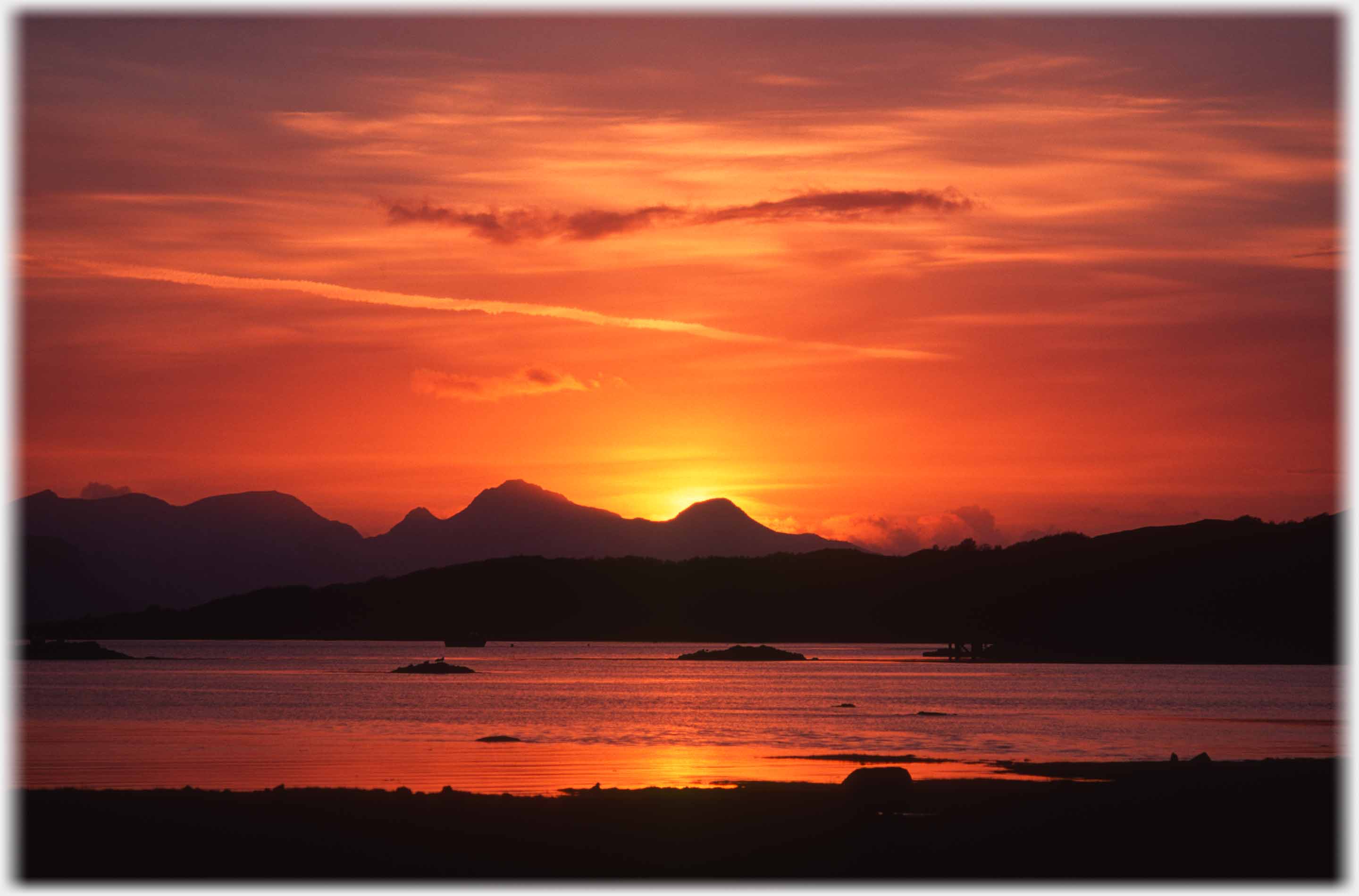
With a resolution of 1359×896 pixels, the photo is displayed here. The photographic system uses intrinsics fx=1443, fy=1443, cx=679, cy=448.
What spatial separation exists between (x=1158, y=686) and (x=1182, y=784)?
11938cm

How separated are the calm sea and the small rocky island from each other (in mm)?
20058

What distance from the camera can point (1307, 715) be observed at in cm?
9644

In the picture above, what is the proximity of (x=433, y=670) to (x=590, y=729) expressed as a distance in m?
105

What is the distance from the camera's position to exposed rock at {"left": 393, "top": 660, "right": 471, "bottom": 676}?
17338cm

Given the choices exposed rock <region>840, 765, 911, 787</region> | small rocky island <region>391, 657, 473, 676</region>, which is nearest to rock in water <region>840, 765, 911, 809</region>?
exposed rock <region>840, 765, 911, 787</region>

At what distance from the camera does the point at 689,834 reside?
96.1 feet

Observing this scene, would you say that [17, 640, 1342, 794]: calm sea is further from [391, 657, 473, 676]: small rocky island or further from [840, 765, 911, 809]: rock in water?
[391, 657, 473, 676]: small rocky island

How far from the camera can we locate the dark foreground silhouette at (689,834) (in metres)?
25.5

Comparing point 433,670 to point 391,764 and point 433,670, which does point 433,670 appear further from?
point 391,764

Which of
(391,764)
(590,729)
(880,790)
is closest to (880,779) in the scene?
(880,790)

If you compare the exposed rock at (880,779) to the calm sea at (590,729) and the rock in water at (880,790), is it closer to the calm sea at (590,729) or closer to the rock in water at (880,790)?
the rock in water at (880,790)

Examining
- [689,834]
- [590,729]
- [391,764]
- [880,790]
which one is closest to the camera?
[689,834]

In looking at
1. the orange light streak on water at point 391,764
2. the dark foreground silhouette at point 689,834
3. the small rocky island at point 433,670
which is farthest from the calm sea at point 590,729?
the small rocky island at point 433,670

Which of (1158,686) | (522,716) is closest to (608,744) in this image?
(522,716)
